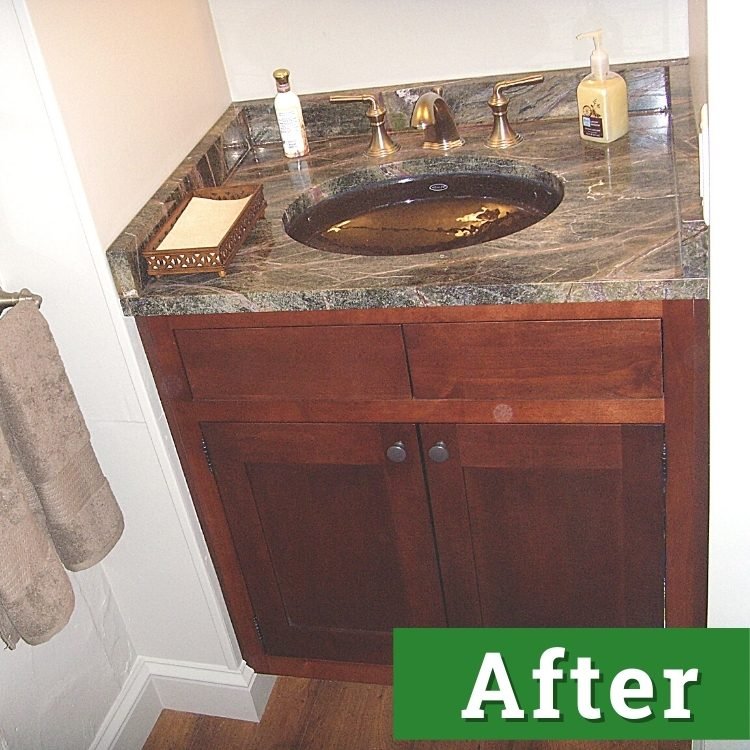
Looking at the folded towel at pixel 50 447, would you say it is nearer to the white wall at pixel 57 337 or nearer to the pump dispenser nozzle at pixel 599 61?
the white wall at pixel 57 337

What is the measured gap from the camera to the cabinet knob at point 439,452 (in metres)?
1.45

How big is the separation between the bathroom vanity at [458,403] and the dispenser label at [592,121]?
27mm

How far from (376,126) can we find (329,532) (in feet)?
2.34

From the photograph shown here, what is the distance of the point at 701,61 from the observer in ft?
4.23

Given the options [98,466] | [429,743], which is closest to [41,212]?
[98,466]

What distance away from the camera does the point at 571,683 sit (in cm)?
160

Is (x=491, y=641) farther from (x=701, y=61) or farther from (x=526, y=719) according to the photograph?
(x=701, y=61)

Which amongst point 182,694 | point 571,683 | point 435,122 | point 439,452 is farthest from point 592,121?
point 182,694

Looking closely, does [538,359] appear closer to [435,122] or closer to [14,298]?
[435,122]

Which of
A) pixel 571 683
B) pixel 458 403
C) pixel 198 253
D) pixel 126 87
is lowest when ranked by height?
pixel 571 683

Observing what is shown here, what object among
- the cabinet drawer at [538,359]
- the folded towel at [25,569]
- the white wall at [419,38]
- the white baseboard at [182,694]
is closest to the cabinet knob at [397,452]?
the cabinet drawer at [538,359]

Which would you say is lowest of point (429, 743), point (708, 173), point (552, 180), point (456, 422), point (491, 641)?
A: point (429, 743)

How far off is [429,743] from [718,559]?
2.24 feet

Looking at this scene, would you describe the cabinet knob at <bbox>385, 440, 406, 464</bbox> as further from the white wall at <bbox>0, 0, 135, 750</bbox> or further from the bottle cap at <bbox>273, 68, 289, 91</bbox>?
the bottle cap at <bbox>273, 68, 289, 91</bbox>
